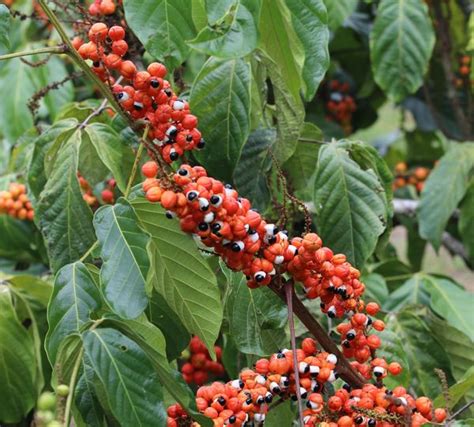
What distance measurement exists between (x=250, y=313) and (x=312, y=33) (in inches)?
18.2

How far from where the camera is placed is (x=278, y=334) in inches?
63.3

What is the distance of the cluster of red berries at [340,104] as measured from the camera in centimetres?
317

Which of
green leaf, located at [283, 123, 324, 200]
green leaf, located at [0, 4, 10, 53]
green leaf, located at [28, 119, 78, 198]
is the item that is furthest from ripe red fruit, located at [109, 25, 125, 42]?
green leaf, located at [283, 123, 324, 200]

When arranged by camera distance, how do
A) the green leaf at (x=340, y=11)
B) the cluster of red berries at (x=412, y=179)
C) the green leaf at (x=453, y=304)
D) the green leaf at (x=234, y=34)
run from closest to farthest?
the green leaf at (x=234, y=34)
the green leaf at (x=453, y=304)
the green leaf at (x=340, y=11)
the cluster of red berries at (x=412, y=179)

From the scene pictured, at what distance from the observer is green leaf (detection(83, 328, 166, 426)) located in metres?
1.20

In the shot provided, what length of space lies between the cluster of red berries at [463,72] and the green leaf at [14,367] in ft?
6.04

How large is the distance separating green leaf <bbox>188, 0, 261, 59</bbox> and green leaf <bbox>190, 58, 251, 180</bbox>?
327 millimetres

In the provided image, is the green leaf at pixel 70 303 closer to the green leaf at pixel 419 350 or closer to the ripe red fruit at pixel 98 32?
the ripe red fruit at pixel 98 32

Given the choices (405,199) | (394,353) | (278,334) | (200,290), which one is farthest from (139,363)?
(405,199)

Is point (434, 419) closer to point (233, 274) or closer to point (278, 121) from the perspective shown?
point (233, 274)

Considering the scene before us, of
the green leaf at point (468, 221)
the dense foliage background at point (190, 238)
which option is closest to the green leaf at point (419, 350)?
the dense foliage background at point (190, 238)

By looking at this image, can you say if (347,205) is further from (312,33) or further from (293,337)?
(293,337)

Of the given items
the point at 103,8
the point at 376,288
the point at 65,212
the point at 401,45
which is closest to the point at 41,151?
the point at 65,212

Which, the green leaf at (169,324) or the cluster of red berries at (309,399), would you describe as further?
the green leaf at (169,324)
